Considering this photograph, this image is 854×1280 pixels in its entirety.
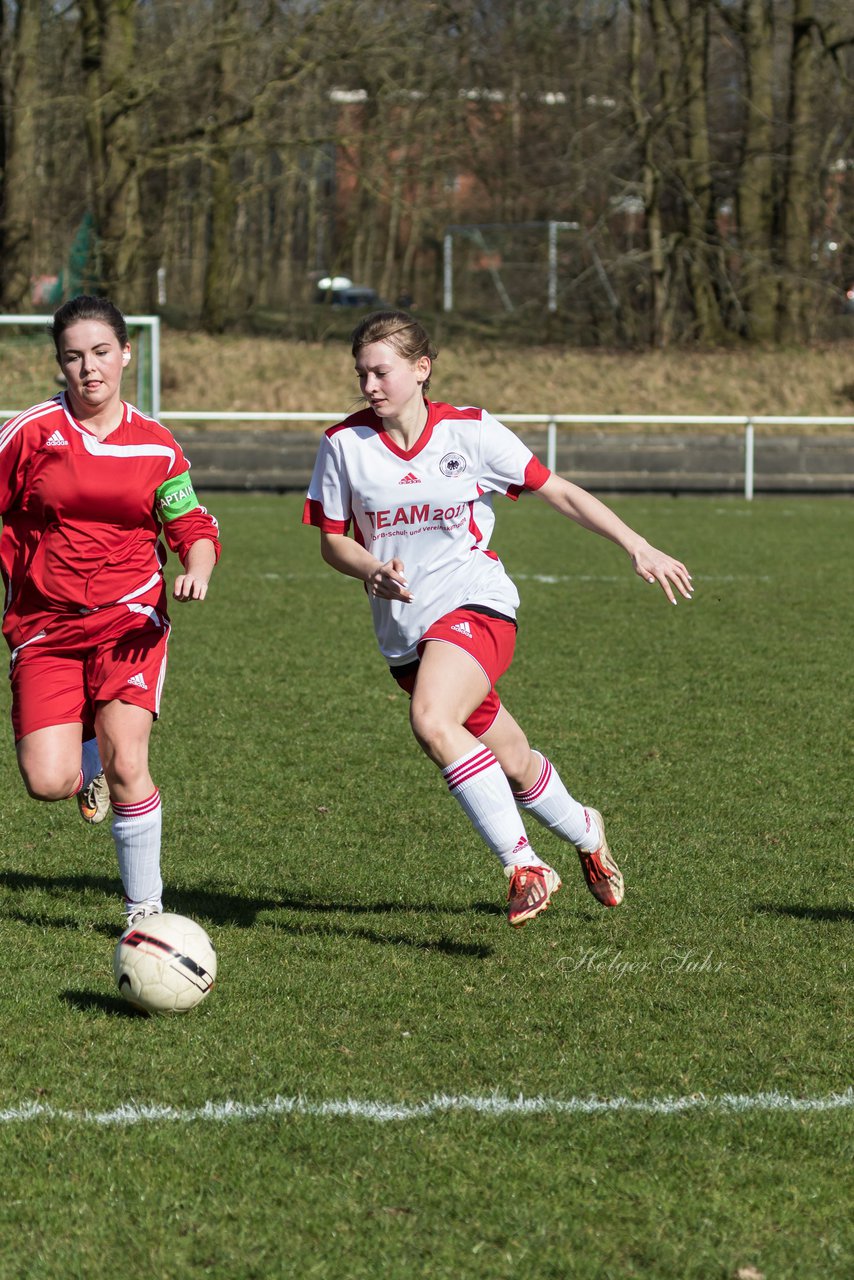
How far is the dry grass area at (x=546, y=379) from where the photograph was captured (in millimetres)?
27172

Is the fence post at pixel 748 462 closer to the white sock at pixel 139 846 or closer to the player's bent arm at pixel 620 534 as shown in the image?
the player's bent arm at pixel 620 534

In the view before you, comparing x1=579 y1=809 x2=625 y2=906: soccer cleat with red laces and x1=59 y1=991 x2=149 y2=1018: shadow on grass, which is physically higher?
x1=579 y1=809 x2=625 y2=906: soccer cleat with red laces

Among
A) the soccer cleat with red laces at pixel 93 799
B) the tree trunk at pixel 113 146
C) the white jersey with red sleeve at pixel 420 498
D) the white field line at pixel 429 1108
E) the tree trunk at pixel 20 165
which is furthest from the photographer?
the tree trunk at pixel 20 165

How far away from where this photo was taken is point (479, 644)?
4641 mm

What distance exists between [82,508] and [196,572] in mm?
357

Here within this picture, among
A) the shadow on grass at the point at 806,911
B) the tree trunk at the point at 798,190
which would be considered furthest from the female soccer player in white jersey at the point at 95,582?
the tree trunk at the point at 798,190

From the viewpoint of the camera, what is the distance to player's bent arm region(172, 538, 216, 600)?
13.9ft

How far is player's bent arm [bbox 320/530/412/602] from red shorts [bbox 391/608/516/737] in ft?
0.71

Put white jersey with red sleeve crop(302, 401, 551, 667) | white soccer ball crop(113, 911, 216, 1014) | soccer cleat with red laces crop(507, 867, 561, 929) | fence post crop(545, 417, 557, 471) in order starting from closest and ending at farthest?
white soccer ball crop(113, 911, 216, 1014)
soccer cleat with red laces crop(507, 867, 561, 929)
white jersey with red sleeve crop(302, 401, 551, 667)
fence post crop(545, 417, 557, 471)

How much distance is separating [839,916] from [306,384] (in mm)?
24128

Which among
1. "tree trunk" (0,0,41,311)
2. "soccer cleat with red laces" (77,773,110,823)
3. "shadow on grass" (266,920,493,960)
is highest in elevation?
"tree trunk" (0,0,41,311)

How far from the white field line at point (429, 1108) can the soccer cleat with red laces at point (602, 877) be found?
4.44 ft

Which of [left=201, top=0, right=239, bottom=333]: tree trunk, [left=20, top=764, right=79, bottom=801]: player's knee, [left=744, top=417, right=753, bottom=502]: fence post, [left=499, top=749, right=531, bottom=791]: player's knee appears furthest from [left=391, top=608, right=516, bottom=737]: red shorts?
[left=201, top=0, right=239, bottom=333]: tree trunk

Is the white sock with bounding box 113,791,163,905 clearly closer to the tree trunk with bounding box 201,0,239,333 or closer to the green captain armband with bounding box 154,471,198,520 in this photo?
the green captain armband with bounding box 154,471,198,520
